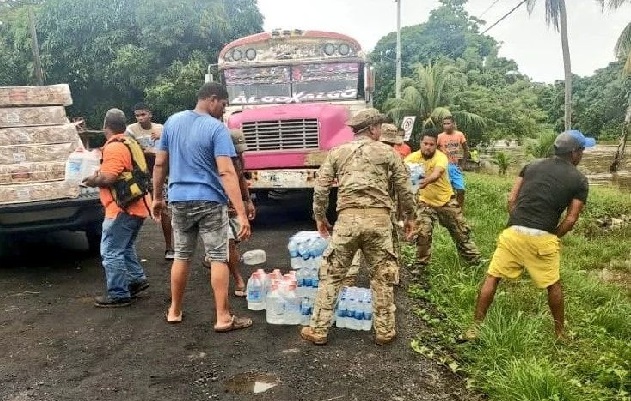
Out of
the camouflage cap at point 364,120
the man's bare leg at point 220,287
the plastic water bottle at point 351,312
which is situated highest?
the camouflage cap at point 364,120

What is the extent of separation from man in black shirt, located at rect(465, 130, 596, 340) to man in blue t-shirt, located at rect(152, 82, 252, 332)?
6.66 feet

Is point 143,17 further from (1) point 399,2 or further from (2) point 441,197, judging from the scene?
(2) point 441,197

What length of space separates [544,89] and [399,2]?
92.2ft

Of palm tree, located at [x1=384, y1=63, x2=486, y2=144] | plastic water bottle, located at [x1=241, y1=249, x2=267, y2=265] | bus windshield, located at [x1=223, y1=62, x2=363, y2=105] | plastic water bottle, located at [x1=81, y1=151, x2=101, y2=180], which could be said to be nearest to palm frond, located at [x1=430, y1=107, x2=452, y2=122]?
palm tree, located at [x1=384, y1=63, x2=486, y2=144]

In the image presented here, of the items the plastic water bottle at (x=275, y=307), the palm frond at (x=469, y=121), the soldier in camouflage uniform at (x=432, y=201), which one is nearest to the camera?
the plastic water bottle at (x=275, y=307)

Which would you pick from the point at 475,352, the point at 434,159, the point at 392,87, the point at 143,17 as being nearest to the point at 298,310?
the point at 475,352

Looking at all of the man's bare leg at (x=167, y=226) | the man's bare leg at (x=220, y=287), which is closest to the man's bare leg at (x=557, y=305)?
the man's bare leg at (x=220, y=287)

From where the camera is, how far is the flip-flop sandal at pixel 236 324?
4406 millimetres

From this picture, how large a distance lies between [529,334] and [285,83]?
5586 millimetres

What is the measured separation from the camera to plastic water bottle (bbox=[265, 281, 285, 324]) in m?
4.57

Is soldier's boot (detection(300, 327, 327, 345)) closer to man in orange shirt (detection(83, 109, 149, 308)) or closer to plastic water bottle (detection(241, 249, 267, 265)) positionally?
man in orange shirt (detection(83, 109, 149, 308))

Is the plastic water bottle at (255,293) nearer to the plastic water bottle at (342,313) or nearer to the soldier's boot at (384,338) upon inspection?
the plastic water bottle at (342,313)

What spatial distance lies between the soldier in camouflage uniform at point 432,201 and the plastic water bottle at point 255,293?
1972 mm

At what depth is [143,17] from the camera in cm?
2017
